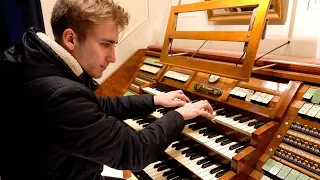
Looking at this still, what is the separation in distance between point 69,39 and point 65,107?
297 mm

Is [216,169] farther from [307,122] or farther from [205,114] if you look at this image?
[307,122]

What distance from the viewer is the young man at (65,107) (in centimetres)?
82

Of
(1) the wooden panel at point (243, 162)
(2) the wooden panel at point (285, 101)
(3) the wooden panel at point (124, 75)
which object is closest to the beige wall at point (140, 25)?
(3) the wooden panel at point (124, 75)

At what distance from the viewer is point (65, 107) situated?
805 mm

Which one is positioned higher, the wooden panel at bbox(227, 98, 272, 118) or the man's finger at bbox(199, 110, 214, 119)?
the wooden panel at bbox(227, 98, 272, 118)

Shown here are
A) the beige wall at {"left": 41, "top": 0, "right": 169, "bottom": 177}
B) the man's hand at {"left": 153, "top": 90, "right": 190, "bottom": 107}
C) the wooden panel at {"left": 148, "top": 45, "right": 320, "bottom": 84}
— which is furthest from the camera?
the beige wall at {"left": 41, "top": 0, "right": 169, "bottom": 177}

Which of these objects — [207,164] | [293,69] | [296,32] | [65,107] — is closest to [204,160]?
[207,164]

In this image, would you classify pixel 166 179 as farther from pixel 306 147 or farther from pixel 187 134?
pixel 306 147

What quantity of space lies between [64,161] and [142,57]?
171cm

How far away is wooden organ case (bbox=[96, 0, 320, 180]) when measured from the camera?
41.7 inches

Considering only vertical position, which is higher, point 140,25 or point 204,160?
point 140,25

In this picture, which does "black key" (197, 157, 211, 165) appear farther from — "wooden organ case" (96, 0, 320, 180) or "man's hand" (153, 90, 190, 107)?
"man's hand" (153, 90, 190, 107)

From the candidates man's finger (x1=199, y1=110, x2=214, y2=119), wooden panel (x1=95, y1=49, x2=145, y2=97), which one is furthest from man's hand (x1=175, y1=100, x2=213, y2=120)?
wooden panel (x1=95, y1=49, x2=145, y2=97)

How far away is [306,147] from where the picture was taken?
1024 millimetres
